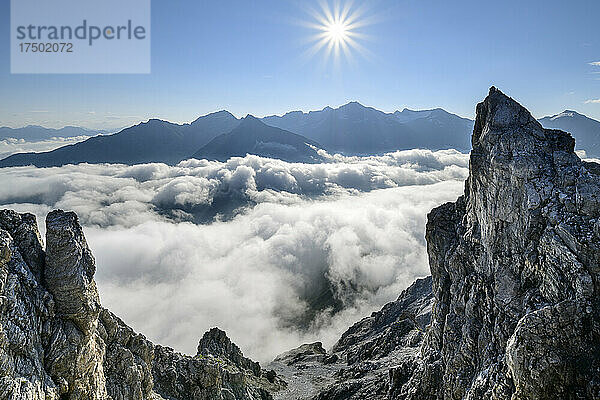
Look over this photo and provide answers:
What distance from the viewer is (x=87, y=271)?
2644 centimetres

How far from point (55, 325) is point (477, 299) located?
4277 cm

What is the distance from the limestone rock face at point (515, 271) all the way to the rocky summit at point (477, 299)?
0.11m

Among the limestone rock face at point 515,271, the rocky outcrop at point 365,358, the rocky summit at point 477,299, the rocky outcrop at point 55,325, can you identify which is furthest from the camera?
the rocky outcrop at point 365,358

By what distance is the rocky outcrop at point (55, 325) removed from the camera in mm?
19297

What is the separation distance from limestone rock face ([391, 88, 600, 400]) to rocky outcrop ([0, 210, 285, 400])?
1266 inches

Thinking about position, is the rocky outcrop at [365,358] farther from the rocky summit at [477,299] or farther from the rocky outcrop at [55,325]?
the rocky outcrop at [55,325]

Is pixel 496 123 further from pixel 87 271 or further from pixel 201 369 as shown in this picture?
pixel 201 369

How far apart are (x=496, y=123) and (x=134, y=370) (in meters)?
49.1

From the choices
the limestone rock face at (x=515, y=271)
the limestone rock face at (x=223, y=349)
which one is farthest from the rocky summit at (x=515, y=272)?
the limestone rock face at (x=223, y=349)

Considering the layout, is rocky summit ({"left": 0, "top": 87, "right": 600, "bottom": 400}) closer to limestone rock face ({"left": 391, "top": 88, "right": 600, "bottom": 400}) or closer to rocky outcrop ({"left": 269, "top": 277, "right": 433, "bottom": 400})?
limestone rock face ({"left": 391, "top": 88, "right": 600, "bottom": 400})

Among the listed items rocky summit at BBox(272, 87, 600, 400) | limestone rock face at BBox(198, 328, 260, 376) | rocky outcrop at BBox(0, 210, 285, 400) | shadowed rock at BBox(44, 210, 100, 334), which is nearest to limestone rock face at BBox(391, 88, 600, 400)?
rocky summit at BBox(272, 87, 600, 400)

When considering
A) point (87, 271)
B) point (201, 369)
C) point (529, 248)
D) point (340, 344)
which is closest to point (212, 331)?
point (201, 369)

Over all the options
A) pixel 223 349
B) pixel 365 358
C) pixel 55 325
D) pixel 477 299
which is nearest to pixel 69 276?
pixel 55 325

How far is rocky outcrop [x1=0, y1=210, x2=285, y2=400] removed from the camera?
19297 millimetres
